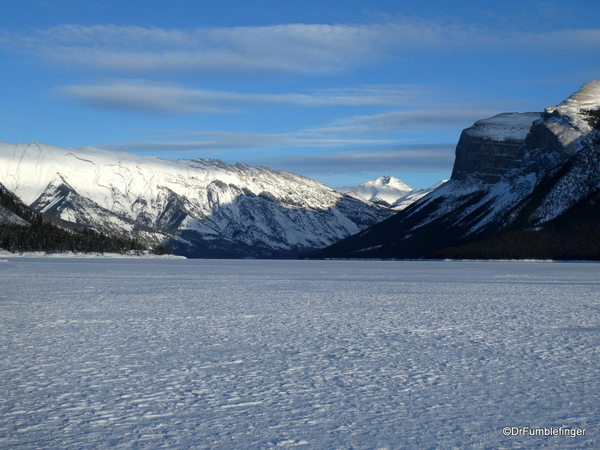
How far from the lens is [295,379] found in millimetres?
15875

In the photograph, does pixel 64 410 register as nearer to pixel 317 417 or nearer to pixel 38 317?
pixel 317 417

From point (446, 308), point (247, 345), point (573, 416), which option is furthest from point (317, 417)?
point (446, 308)

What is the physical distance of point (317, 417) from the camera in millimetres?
12586

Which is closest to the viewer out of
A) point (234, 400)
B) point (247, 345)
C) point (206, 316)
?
point (234, 400)

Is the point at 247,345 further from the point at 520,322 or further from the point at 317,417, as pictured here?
the point at 520,322

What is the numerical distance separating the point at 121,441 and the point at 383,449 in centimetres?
483

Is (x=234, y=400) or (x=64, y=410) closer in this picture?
(x=64, y=410)

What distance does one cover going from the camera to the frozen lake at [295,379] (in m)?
11.6

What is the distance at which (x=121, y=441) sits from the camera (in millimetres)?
11102

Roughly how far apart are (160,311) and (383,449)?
73.3 feet

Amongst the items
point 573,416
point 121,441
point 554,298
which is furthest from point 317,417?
point 554,298

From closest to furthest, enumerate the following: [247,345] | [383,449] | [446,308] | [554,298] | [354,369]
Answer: [383,449] < [354,369] < [247,345] < [446,308] < [554,298]

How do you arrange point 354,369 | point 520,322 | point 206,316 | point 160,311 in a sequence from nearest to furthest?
point 354,369 < point 520,322 < point 206,316 < point 160,311

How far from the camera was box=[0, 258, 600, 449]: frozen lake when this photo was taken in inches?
456
